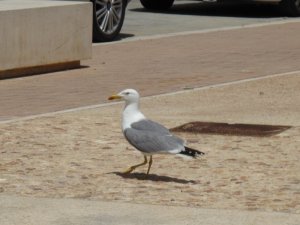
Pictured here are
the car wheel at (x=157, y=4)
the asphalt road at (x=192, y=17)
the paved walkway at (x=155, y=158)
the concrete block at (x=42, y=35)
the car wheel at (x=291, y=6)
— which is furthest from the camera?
the car wheel at (x=157, y=4)

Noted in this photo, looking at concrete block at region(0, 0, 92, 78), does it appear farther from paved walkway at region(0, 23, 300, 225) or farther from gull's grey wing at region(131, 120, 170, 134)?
gull's grey wing at region(131, 120, 170, 134)

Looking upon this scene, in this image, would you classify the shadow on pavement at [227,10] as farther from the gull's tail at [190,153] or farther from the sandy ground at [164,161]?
the gull's tail at [190,153]

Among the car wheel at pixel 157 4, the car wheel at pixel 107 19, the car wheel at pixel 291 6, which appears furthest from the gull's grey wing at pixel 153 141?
the car wheel at pixel 157 4

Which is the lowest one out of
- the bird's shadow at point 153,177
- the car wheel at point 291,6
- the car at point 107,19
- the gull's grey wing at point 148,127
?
the car wheel at point 291,6

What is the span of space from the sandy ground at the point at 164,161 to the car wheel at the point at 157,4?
451 inches

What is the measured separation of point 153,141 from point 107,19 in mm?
9732

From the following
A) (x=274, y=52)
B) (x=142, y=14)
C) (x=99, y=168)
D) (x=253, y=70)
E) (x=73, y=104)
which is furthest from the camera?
(x=142, y=14)

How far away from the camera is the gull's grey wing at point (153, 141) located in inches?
345

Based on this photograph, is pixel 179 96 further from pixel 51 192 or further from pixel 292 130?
pixel 51 192

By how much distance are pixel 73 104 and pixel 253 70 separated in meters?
3.61

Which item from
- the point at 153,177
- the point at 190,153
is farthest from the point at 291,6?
the point at 190,153

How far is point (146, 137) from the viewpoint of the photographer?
891 cm

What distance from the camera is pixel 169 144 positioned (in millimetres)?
8758

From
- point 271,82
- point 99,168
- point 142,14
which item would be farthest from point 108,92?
point 142,14
